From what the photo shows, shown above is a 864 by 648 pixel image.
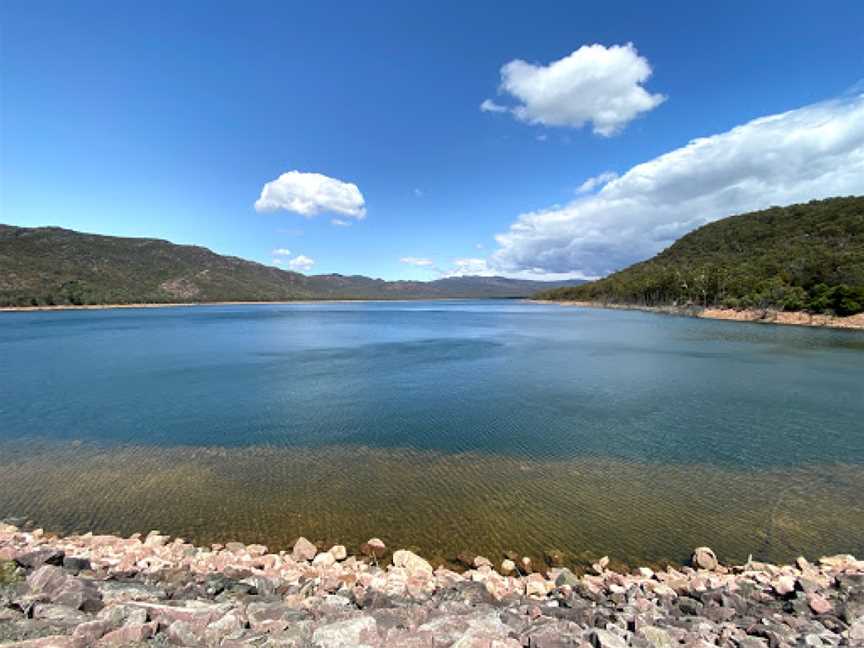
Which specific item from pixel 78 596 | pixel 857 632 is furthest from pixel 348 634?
pixel 857 632

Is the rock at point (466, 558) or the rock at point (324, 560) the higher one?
Answer: the rock at point (324, 560)

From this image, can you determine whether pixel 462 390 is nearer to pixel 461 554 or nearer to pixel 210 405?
pixel 210 405

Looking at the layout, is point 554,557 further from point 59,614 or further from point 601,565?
point 59,614

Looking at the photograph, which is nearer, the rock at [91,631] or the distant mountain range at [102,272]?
the rock at [91,631]

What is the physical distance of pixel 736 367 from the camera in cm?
2839

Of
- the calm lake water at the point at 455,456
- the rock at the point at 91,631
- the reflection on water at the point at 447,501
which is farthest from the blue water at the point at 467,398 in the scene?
the rock at the point at 91,631

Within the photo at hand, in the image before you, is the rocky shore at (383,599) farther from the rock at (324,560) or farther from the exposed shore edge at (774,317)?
the exposed shore edge at (774,317)

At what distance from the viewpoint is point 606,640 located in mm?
4797

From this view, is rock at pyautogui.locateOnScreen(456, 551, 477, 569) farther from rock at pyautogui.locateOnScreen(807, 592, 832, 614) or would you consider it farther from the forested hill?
the forested hill

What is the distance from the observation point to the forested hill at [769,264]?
202 feet

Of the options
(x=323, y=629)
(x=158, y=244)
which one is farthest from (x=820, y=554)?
(x=158, y=244)

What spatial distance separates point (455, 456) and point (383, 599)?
7116 mm

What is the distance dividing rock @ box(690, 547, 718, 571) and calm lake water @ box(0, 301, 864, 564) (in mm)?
518

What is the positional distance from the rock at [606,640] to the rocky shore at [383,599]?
0.02m
